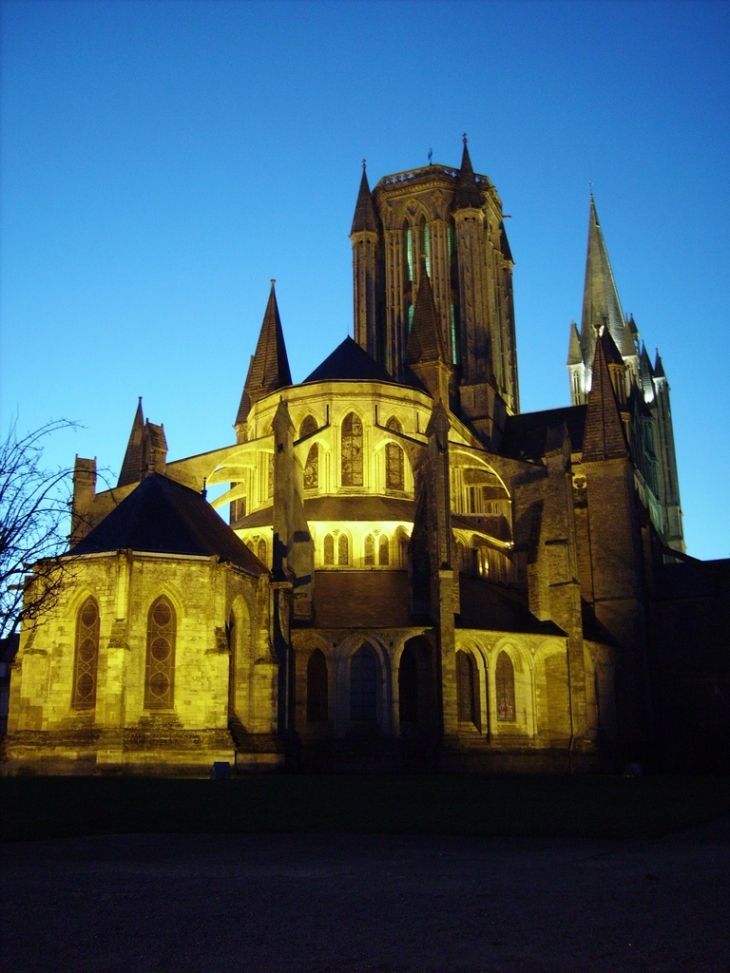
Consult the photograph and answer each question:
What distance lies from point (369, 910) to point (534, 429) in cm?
4995

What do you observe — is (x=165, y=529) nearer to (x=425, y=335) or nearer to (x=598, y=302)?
(x=425, y=335)

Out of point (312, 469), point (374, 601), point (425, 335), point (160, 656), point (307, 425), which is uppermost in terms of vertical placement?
point (425, 335)

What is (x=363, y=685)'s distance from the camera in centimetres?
3584

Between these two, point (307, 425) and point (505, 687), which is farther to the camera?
point (307, 425)

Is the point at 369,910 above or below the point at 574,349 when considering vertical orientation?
below

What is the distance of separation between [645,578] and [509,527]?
6414 mm

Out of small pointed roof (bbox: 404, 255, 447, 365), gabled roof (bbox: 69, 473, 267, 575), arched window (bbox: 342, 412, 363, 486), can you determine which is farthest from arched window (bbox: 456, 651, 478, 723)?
small pointed roof (bbox: 404, 255, 447, 365)

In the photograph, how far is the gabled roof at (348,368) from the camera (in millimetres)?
46031

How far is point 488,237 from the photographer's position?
65438mm

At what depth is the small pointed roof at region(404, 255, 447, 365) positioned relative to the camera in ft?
171

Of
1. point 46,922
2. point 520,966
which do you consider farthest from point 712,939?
point 46,922

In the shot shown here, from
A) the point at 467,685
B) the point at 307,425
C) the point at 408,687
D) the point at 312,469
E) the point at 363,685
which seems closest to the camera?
the point at 363,685

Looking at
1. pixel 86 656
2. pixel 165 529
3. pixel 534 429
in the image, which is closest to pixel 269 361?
pixel 534 429

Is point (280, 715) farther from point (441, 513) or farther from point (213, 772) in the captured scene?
point (441, 513)
